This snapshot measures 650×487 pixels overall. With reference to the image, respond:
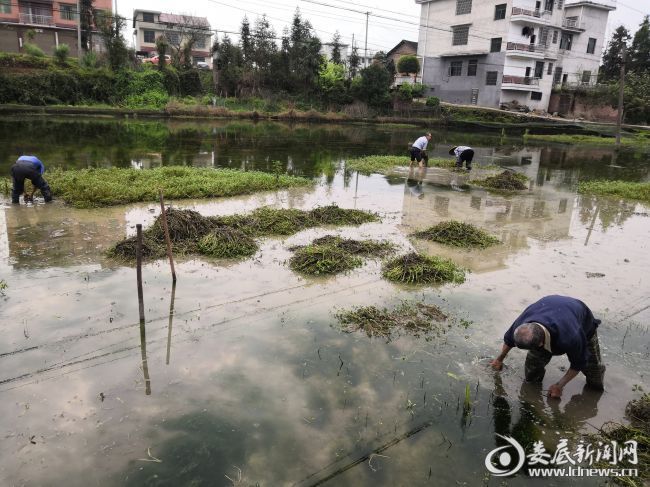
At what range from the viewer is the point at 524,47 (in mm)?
43688

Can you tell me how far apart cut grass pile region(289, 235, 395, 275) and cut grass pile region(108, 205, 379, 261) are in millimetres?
989

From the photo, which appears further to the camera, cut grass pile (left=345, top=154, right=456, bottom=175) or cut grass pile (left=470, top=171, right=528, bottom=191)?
cut grass pile (left=345, top=154, right=456, bottom=175)

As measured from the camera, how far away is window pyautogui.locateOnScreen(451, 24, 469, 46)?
4634 cm

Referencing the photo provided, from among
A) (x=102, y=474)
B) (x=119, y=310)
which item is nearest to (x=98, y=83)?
(x=119, y=310)

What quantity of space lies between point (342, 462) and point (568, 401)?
8.18ft

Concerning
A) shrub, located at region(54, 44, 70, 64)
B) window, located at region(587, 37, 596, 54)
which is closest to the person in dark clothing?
shrub, located at region(54, 44, 70, 64)

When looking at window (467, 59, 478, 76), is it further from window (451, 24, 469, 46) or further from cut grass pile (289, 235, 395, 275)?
cut grass pile (289, 235, 395, 275)

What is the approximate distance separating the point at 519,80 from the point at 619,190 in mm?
33126

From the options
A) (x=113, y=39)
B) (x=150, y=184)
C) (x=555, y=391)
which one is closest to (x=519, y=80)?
(x=113, y=39)

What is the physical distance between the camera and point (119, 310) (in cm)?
617

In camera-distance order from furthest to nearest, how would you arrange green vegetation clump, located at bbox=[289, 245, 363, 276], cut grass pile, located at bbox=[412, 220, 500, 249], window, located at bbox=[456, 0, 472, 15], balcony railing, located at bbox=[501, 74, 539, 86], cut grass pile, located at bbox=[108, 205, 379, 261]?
window, located at bbox=[456, 0, 472, 15]
balcony railing, located at bbox=[501, 74, 539, 86]
cut grass pile, located at bbox=[412, 220, 500, 249]
cut grass pile, located at bbox=[108, 205, 379, 261]
green vegetation clump, located at bbox=[289, 245, 363, 276]

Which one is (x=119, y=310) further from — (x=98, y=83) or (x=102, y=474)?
(x=98, y=83)

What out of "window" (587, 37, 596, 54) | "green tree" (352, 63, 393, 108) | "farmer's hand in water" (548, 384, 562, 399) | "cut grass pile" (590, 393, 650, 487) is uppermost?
"window" (587, 37, 596, 54)

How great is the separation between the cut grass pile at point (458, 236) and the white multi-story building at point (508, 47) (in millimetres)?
39522
